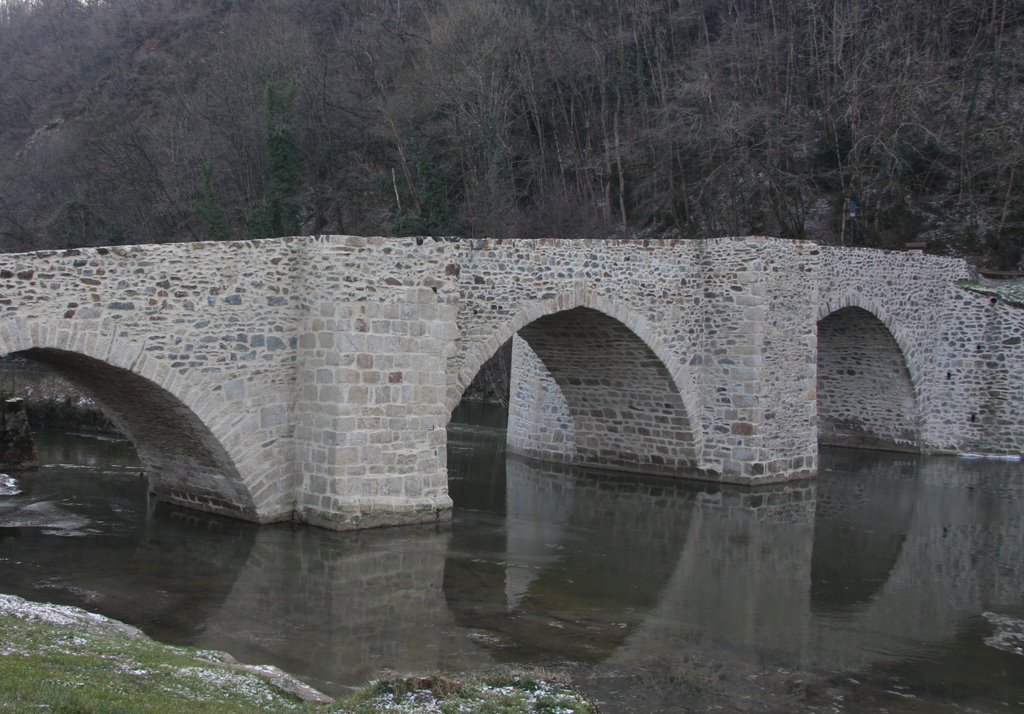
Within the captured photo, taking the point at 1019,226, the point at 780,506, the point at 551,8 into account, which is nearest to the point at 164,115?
the point at 551,8

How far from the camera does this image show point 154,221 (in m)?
35.0

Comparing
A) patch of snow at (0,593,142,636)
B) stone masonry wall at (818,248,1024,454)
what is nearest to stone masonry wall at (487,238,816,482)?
stone masonry wall at (818,248,1024,454)

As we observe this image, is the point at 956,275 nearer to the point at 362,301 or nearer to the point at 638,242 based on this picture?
the point at 638,242

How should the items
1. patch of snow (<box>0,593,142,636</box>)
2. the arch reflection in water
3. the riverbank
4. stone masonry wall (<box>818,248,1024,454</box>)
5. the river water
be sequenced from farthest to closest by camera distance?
stone masonry wall (<box>818,248,1024,454</box>) < the arch reflection in water < the river water < patch of snow (<box>0,593,142,636</box>) < the riverbank

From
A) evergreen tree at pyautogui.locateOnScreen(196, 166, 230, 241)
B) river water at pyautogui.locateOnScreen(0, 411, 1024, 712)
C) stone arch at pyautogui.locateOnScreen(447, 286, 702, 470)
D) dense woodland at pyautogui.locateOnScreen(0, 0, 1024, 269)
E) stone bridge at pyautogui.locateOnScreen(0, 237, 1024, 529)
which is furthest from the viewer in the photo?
evergreen tree at pyautogui.locateOnScreen(196, 166, 230, 241)

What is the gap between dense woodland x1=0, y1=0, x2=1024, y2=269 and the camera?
2389cm

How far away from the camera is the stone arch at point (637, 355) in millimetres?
12055

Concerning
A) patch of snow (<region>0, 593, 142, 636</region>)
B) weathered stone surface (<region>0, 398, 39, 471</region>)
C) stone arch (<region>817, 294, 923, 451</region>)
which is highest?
stone arch (<region>817, 294, 923, 451</region>)

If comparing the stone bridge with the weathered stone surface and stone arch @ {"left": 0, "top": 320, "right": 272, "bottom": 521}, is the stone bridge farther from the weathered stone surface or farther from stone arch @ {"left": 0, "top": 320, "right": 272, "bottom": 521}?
the weathered stone surface

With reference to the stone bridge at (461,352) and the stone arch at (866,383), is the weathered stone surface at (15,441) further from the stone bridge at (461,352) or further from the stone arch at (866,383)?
the stone arch at (866,383)

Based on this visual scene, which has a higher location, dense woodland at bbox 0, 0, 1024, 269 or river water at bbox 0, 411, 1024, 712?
dense woodland at bbox 0, 0, 1024, 269

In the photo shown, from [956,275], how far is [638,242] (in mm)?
8065

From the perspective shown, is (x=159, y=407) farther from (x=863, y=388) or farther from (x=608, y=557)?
(x=863, y=388)

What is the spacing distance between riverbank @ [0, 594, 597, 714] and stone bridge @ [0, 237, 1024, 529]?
3918 mm
